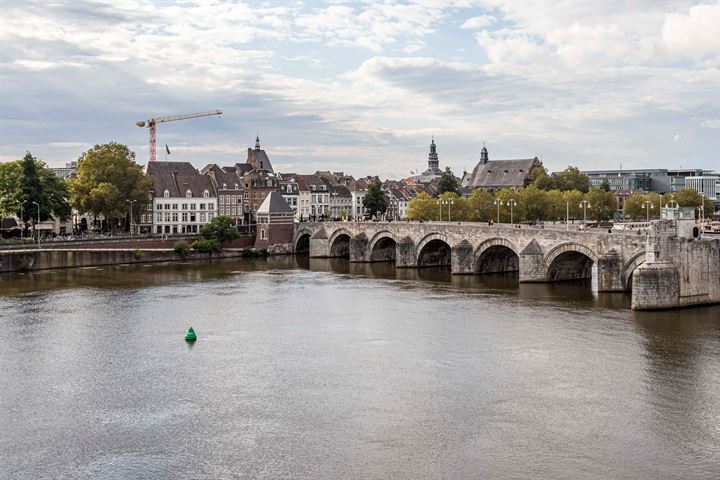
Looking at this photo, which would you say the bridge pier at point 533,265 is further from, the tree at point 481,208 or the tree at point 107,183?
the tree at point 107,183

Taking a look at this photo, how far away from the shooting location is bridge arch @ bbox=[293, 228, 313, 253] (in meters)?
100

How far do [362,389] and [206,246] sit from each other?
63.1 meters

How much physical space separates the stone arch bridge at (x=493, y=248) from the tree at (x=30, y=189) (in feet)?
97.8

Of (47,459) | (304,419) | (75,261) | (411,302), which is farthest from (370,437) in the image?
(75,261)

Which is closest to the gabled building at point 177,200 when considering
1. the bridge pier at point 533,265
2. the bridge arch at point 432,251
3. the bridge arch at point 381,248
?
the bridge arch at point 381,248

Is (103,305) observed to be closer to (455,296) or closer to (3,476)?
(455,296)

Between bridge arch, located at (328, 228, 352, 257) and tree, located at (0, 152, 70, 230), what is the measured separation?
103 ft

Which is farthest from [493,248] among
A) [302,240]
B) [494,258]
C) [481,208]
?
[302,240]

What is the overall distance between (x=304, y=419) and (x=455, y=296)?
29.7 m

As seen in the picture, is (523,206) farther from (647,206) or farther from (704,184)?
(704,184)

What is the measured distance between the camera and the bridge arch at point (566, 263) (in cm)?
5916

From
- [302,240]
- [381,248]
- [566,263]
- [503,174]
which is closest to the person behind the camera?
[566,263]

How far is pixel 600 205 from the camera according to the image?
11312 cm

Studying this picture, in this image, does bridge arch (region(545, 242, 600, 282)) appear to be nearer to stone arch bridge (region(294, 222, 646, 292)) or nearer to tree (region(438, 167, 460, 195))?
stone arch bridge (region(294, 222, 646, 292))
